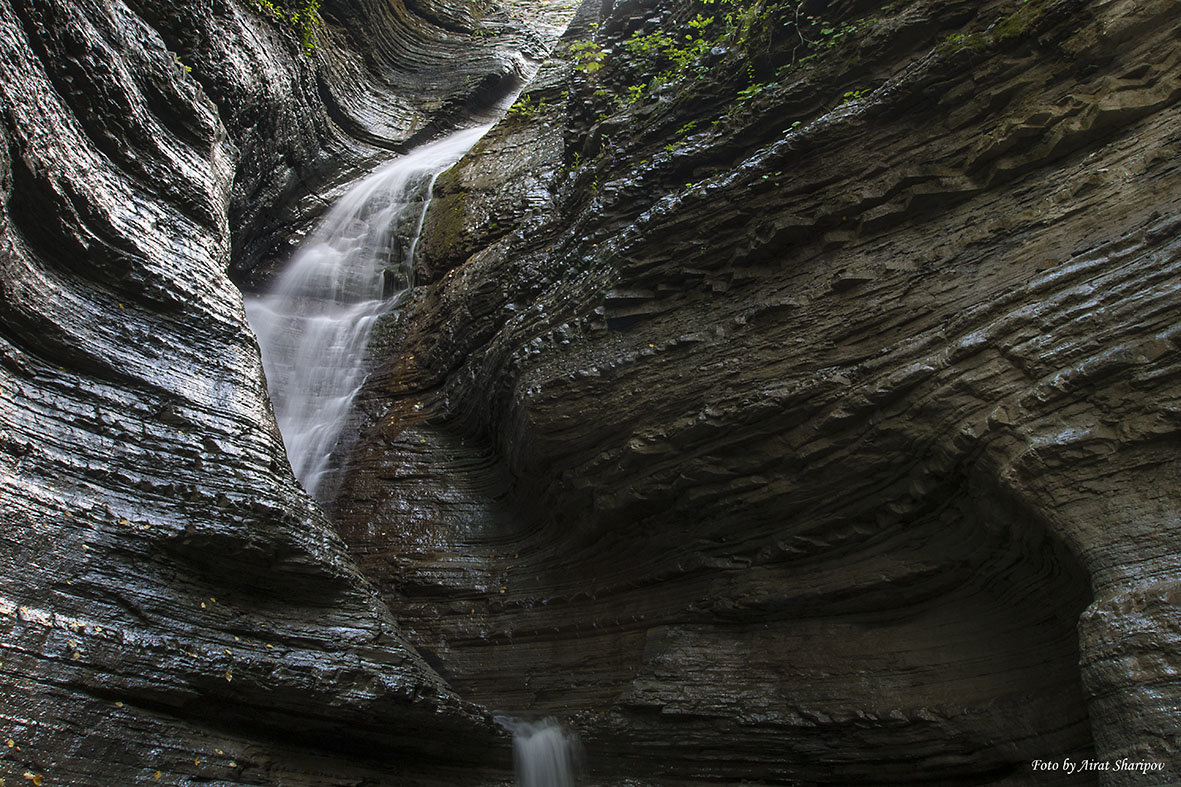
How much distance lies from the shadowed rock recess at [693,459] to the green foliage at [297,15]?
4.29 metres

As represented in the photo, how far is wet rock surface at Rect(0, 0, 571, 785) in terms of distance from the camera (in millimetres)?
3916

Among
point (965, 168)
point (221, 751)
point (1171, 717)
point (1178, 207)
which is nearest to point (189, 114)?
point (221, 751)

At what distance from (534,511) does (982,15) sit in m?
6.30

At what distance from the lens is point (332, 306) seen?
11.2 meters

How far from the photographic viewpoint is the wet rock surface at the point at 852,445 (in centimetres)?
394

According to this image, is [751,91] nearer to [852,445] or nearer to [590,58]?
[852,445]

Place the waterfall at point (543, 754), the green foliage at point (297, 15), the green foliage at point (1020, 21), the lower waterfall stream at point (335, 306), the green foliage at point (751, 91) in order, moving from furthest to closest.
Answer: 1. the green foliage at point (297, 15)
2. the lower waterfall stream at point (335, 306)
3. the green foliage at point (751, 91)
4. the green foliage at point (1020, 21)
5. the waterfall at point (543, 754)

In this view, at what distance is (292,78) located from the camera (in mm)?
11930

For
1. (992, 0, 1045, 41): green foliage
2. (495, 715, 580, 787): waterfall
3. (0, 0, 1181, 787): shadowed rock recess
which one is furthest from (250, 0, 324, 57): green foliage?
(495, 715, 580, 787): waterfall

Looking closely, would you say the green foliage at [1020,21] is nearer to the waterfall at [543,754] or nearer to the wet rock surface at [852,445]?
the wet rock surface at [852,445]

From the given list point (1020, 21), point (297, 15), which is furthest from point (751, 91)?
point (297, 15)

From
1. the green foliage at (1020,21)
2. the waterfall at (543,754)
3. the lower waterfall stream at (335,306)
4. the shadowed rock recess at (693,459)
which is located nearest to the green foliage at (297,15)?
the lower waterfall stream at (335,306)

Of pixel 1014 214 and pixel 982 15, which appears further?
pixel 982 15

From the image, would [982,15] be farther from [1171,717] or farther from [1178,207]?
[1171,717]
